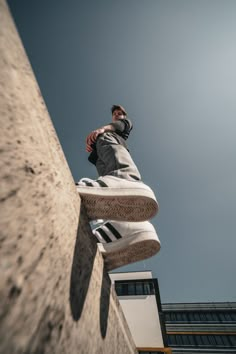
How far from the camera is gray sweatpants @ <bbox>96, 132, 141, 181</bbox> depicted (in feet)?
4.34

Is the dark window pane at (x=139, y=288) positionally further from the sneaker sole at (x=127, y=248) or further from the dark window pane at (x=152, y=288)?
the sneaker sole at (x=127, y=248)

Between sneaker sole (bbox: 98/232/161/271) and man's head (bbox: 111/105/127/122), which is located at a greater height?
man's head (bbox: 111/105/127/122)

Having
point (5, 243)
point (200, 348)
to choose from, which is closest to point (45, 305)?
Answer: point (5, 243)

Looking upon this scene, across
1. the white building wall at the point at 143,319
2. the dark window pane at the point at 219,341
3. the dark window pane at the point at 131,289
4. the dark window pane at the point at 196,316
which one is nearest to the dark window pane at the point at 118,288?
the white building wall at the point at 143,319

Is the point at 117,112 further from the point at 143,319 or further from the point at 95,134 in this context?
the point at 143,319

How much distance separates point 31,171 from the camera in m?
0.48

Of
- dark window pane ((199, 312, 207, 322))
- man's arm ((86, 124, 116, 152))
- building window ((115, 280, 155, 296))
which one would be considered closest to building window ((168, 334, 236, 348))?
dark window pane ((199, 312, 207, 322))

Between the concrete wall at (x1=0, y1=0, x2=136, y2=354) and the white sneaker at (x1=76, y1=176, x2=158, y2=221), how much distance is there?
23 centimetres

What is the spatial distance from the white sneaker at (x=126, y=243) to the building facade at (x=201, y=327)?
30597 mm

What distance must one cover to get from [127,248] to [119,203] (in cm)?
41

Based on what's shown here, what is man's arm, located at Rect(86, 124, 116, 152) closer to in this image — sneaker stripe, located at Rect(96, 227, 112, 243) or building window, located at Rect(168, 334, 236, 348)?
sneaker stripe, located at Rect(96, 227, 112, 243)

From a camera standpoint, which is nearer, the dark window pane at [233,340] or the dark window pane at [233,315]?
the dark window pane at [233,340]

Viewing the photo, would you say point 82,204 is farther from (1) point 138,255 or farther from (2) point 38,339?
(1) point 138,255

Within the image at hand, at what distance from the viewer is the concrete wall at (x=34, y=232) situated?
0.35m
